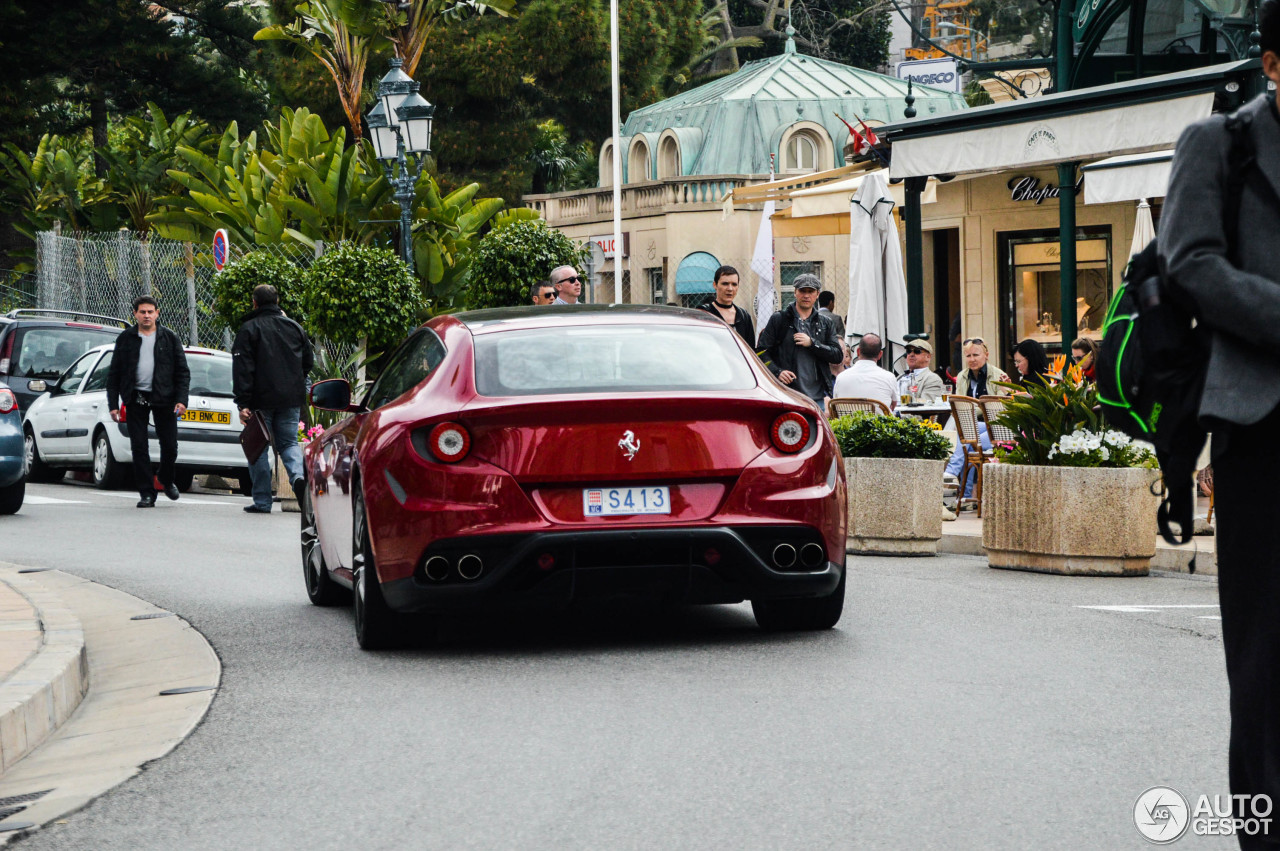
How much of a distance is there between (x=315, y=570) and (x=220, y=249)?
48.3 ft

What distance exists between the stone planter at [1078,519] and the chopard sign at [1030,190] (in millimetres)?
14920

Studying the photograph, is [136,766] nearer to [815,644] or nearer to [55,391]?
[815,644]

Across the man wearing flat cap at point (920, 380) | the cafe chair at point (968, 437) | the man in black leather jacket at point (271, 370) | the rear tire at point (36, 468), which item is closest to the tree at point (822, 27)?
the rear tire at point (36, 468)

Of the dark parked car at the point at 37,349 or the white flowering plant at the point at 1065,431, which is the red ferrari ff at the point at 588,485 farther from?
→ the dark parked car at the point at 37,349

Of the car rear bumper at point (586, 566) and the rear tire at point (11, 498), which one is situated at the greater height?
the car rear bumper at point (586, 566)

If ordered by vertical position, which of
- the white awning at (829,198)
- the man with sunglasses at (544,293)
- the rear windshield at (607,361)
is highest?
the white awning at (829,198)

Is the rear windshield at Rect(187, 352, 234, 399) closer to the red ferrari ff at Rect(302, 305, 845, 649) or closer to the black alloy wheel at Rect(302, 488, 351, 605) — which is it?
the black alloy wheel at Rect(302, 488, 351, 605)

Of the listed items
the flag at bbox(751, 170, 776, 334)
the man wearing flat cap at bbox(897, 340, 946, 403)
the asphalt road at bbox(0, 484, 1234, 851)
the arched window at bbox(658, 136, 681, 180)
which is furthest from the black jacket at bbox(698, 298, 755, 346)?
the arched window at bbox(658, 136, 681, 180)

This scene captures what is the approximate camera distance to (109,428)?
19.4m

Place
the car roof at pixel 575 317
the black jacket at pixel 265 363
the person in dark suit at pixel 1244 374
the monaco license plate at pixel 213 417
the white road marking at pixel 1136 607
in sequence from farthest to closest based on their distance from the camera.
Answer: the monaco license plate at pixel 213 417, the black jacket at pixel 265 363, the white road marking at pixel 1136 607, the car roof at pixel 575 317, the person in dark suit at pixel 1244 374

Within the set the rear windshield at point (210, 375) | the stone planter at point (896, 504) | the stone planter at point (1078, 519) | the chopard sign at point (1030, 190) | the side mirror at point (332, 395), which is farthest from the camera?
the chopard sign at point (1030, 190)

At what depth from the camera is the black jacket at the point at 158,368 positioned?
17016 millimetres

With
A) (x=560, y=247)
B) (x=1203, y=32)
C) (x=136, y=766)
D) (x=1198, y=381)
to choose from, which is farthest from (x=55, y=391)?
(x=1198, y=381)

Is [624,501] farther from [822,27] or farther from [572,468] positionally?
[822,27]
